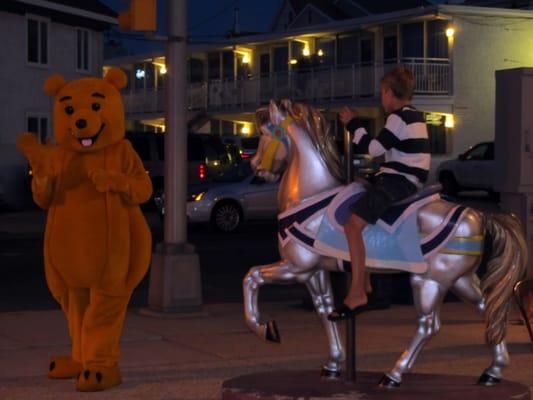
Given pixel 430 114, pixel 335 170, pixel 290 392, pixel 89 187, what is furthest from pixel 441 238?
pixel 430 114

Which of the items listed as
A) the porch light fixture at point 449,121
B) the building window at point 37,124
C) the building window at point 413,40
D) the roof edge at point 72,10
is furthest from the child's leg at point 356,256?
the building window at point 413,40

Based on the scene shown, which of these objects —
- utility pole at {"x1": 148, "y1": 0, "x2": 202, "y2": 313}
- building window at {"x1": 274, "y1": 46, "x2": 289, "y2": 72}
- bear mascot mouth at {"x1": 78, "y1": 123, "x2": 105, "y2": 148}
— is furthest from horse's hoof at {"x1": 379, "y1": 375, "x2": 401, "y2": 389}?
building window at {"x1": 274, "y1": 46, "x2": 289, "y2": 72}

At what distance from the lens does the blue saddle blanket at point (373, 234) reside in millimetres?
6984

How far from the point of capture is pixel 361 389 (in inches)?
278

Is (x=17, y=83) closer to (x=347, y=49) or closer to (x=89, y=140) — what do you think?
(x=347, y=49)

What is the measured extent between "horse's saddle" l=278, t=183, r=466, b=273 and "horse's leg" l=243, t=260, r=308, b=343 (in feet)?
0.76

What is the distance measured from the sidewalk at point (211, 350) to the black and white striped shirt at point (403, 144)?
5.12 ft

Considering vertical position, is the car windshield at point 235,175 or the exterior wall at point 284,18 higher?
the exterior wall at point 284,18

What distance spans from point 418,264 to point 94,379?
2.46 metres

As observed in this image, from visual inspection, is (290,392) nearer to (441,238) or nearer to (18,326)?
(441,238)

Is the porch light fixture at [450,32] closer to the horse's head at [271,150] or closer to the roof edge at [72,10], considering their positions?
the roof edge at [72,10]

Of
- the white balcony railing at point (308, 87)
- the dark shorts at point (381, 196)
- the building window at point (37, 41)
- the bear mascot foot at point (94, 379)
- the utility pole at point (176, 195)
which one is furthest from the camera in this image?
the white balcony railing at point (308, 87)

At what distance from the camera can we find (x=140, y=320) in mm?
11094

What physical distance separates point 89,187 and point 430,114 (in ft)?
100
